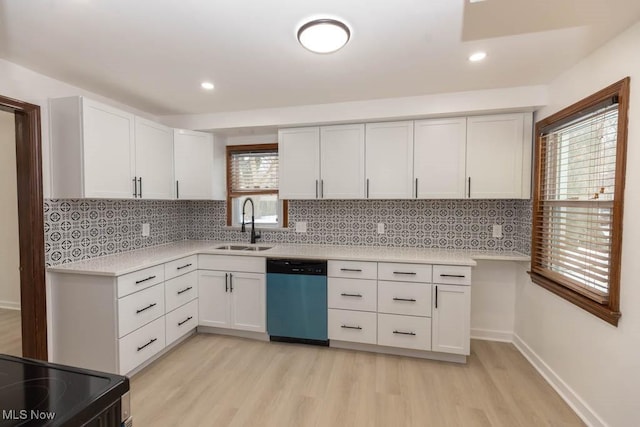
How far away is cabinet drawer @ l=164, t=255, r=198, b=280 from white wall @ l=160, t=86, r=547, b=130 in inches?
55.9

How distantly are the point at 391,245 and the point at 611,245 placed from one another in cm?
177

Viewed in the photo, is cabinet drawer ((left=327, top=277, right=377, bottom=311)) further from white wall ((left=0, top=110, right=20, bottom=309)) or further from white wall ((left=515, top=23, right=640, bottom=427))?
white wall ((left=0, top=110, right=20, bottom=309))

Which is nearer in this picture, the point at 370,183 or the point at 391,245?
the point at 370,183

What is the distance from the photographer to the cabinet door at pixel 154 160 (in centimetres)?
275

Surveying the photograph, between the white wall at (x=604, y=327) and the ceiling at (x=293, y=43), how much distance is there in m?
0.14

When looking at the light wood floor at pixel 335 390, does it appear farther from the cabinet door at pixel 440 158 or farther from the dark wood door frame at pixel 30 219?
the cabinet door at pixel 440 158

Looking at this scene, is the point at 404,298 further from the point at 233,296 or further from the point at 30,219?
the point at 30,219

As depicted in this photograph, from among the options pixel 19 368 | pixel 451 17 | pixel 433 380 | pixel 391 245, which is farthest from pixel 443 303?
pixel 19 368

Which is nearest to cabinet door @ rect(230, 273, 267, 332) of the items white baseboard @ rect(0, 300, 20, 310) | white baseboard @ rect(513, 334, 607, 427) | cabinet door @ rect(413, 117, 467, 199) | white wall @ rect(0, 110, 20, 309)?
cabinet door @ rect(413, 117, 467, 199)

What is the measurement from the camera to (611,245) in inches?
68.2

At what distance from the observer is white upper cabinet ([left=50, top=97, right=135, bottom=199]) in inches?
88.0

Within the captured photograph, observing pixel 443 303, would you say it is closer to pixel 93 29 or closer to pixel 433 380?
pixel 433 380

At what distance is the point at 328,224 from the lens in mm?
3402

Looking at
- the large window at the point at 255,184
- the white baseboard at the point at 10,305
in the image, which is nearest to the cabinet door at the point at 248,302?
the large window at the point at 255,184
